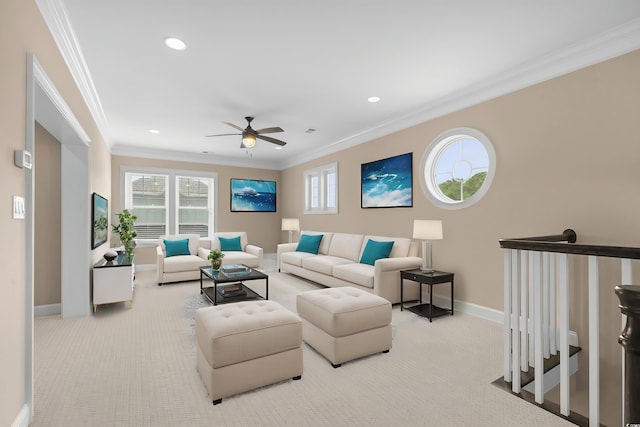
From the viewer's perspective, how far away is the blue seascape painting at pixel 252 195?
26.6 feet

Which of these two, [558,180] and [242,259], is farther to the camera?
[242,259]

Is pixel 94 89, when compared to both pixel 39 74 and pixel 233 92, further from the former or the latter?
pixel 39 74

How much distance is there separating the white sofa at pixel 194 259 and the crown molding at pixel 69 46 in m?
2.64

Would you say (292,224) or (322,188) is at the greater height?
(322,188)

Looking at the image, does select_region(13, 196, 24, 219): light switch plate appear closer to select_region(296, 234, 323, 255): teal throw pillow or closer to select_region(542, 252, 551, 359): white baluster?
select_region(542, 252, 551, 359): white baluster

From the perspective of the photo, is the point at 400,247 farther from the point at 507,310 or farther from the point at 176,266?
the point at 176,266

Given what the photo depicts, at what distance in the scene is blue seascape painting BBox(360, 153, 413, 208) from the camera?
4816 millimetres

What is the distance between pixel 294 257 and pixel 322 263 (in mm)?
1061

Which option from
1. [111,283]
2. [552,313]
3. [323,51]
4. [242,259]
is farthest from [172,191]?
[552,313]

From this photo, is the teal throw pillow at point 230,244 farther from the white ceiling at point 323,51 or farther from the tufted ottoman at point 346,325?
the tufted ottoman at point 346,325

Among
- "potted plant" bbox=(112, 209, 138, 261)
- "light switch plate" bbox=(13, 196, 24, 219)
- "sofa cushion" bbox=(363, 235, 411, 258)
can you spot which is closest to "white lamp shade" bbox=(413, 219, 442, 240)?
"sofa cushion" bbox=(363, 235, 411, 258)

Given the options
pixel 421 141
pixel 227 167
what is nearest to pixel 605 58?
pixel 421 141

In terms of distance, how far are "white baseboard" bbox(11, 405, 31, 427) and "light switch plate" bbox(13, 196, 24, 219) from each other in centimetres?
110

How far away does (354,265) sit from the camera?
16.0ft
